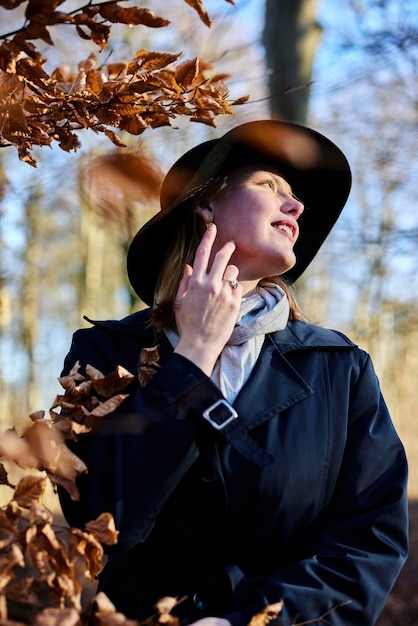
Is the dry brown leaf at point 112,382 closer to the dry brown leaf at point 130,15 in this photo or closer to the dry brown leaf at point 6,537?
the dry brown leaf at point 6,537

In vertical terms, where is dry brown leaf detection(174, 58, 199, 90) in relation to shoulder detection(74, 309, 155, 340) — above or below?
above

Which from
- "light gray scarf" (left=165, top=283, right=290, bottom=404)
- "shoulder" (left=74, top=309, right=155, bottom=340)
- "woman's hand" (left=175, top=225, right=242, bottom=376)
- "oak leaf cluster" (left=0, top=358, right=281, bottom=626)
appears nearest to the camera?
"oak leaf cluster" (left=0, top=358, right=281, bottom=626)

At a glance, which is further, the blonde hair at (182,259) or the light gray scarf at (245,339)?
the blonde hair at (182,259)

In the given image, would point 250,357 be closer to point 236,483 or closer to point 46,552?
point 236,483

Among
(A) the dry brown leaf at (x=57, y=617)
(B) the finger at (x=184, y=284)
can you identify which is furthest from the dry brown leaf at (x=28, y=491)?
(B) the finger at (x=184, y=284)

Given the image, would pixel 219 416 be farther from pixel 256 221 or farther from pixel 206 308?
pixel 256 221

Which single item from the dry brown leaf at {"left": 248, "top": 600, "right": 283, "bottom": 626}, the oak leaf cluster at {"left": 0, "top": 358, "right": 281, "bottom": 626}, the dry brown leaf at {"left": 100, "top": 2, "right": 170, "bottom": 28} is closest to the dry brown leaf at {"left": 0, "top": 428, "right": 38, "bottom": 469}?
Answer: the oak leaf cluster at {"left": 0, "top": 358, "right": 281, "bottom": 626}

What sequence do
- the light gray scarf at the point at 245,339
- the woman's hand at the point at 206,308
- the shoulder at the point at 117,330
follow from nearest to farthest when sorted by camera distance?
1. the woman's hand at the point at 206,308
2. the light gray scarf at the point at 245,339
3. the shoulder at the point at 117,330

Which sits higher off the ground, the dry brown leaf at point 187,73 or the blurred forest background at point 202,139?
the dry brown leaf at point 187,73

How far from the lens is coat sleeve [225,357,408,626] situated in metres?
1.89

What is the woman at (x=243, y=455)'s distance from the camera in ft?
6.25

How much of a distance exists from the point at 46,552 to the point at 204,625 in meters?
0.57

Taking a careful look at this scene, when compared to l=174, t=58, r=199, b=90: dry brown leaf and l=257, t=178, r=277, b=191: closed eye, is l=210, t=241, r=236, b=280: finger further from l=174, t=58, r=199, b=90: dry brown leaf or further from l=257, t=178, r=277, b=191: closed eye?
l=174, t=58, r=199, b=90: dry brown leaf

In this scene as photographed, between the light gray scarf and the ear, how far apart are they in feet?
1.27
